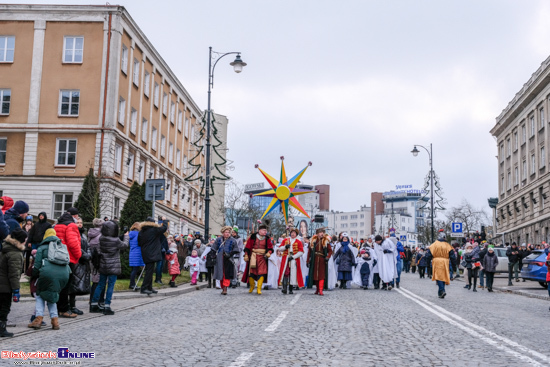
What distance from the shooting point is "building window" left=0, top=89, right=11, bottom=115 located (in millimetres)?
39344

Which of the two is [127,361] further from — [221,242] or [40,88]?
[40,88]

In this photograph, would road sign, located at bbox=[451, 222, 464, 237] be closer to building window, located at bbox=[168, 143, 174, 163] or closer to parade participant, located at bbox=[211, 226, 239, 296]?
parade participant, located at bbox=[211, 226, 239, 296]

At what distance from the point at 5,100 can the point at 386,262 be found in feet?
91.1

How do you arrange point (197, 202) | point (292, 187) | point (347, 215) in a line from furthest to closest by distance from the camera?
1. point (347, 215)
2. point (197, 202)
3. point (292, 187)

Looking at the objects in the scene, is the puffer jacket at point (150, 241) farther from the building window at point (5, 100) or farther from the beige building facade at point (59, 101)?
the building window at point (5, 100)

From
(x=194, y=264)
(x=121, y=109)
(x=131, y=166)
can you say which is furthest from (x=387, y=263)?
(x=131, y=166)

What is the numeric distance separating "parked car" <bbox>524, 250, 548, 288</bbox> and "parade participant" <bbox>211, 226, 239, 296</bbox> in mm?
12002

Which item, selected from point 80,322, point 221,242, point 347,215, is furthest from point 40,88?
point 347,215

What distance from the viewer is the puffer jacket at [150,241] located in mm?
15641

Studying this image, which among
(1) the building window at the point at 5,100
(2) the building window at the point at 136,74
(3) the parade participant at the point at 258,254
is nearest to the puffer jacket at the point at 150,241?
(3) the parade participant at the point at 258,254

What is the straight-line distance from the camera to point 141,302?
15.1m

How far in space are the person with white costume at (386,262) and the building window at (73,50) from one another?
25015 millimetres

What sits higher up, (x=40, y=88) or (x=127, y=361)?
(x=40, y=88)

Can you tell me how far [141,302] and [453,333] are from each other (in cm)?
793
